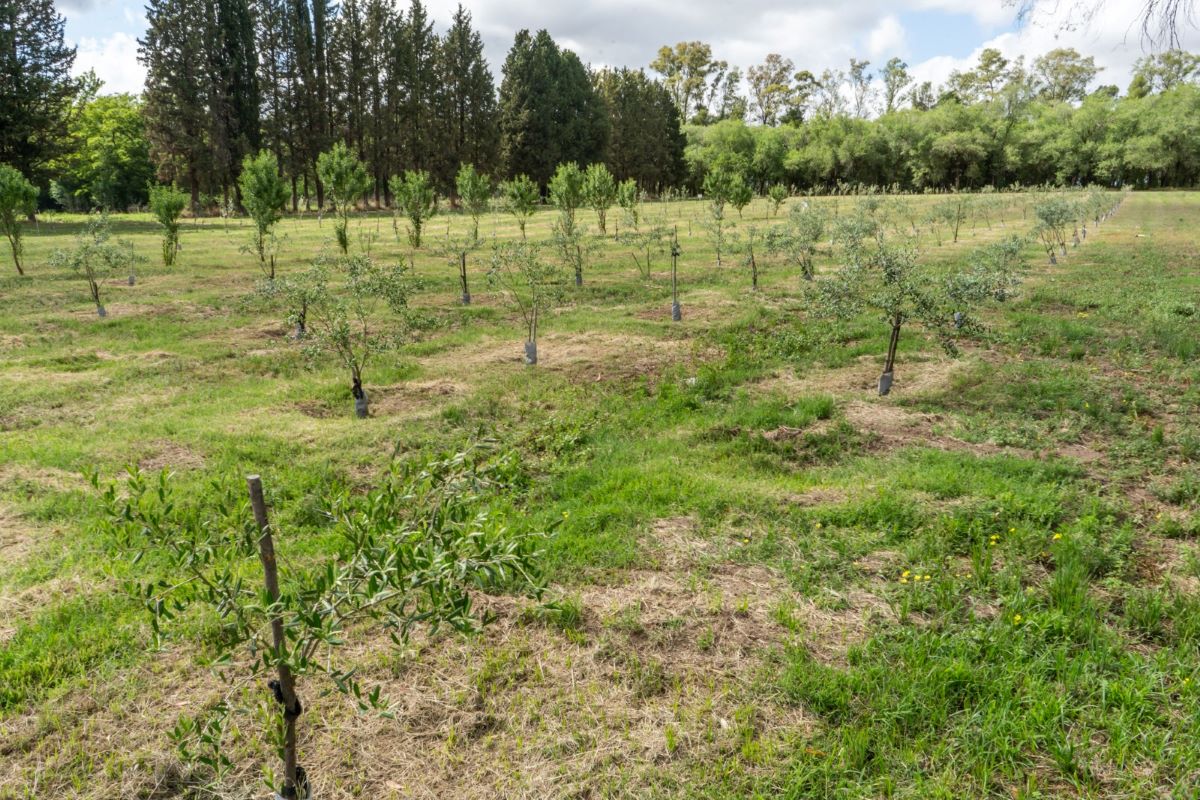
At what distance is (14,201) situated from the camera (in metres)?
18.7

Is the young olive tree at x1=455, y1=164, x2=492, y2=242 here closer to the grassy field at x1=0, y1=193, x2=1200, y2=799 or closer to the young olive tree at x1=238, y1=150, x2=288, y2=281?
the young olive tree at x1=238, y1=150, x2=288, y2=281

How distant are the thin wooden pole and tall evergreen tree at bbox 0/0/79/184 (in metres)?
42.5

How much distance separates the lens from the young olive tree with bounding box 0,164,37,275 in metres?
18.4

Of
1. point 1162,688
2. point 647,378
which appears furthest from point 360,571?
point 647,378

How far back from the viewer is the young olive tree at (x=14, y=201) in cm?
1838

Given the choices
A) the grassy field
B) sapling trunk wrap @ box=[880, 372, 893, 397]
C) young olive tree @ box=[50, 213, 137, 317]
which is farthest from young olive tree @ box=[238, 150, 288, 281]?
sapling trunk wrap @ box=[880, 372, 893, 397]

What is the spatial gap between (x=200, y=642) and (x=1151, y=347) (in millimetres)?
13621

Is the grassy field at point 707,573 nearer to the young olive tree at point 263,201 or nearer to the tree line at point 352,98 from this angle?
the young olive tree at point 263,201

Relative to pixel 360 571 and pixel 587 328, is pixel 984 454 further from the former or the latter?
pixel 587 328

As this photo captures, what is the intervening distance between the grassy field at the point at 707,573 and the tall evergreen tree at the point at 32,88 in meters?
30.8

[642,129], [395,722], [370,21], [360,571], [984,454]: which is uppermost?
[370,21]

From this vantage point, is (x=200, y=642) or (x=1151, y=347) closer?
(x=200, y=642)

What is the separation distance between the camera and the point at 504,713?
12.5 ft

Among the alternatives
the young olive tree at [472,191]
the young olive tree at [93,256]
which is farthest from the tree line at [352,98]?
the young olive tree at [93,256]
